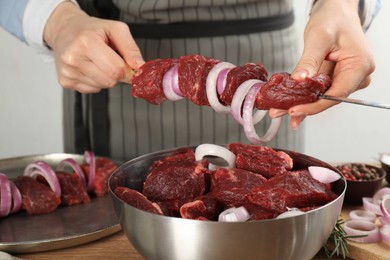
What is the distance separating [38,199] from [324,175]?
0.82 metres

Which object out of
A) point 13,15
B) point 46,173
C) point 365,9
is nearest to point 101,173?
point 46,173

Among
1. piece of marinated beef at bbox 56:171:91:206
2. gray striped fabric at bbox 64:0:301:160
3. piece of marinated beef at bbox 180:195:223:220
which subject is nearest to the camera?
piece of marinated beef at bbox 180:195:223:220

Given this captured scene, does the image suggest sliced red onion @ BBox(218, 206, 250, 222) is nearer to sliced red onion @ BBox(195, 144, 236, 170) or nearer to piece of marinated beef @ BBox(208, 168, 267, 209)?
piece of marinated beef @ BBox(208, 168, 267, 209)

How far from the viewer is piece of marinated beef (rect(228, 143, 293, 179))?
1382mm

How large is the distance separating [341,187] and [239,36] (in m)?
0.84

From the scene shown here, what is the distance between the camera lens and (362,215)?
5.35 feet

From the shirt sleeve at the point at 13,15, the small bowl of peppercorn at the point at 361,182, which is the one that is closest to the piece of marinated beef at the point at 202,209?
the small bowl of peppercorn at the point at 361,182

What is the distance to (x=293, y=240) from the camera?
1.15 meters

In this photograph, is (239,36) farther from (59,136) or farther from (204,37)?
(59,136)

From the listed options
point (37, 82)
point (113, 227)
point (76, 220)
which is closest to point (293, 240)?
point (113, 227)

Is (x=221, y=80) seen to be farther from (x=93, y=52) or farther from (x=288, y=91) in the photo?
(x=93, y=52)

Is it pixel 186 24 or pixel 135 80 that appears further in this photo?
pixel 186 24

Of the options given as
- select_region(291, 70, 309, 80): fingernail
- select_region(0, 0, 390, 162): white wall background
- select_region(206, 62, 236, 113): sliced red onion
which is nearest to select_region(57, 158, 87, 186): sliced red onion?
select_region(206, 62, 236, 113): sliced red onion

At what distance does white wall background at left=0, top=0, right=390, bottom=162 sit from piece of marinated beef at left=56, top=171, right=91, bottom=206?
1.94 m
